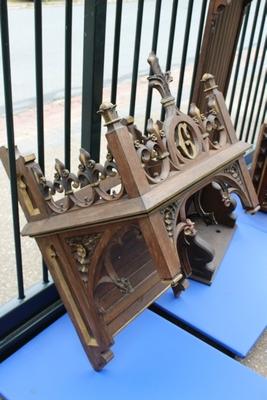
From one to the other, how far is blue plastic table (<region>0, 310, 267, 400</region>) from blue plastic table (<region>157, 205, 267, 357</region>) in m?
0.07

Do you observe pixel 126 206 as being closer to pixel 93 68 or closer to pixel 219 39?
pixel 93 68

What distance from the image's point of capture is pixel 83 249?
113 cm

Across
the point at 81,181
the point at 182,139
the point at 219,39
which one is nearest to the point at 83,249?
the point at 81,181

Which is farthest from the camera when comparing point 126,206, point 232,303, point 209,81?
point 232,303

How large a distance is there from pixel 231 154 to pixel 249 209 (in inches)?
7.4

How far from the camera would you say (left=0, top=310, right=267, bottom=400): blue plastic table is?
125cm

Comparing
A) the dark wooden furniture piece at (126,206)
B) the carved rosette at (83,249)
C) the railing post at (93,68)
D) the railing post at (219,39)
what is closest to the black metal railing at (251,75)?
the railing post at (219,39)

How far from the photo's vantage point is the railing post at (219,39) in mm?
1641

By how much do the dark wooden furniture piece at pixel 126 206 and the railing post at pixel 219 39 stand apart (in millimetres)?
386

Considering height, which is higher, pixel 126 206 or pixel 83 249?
pixel 126 206

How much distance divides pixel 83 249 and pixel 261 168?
1213 mm

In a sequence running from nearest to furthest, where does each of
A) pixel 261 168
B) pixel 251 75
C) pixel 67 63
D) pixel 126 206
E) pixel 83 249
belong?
pixel 126 206
pixel 83 249
pixel 67 63
pixel 261 168
pixel 251 75

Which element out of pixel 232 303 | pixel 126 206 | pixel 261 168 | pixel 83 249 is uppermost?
pixel 126 206

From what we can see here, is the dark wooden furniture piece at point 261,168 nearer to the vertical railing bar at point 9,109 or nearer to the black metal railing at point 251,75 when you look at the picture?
the black metal railing at point 251,75
